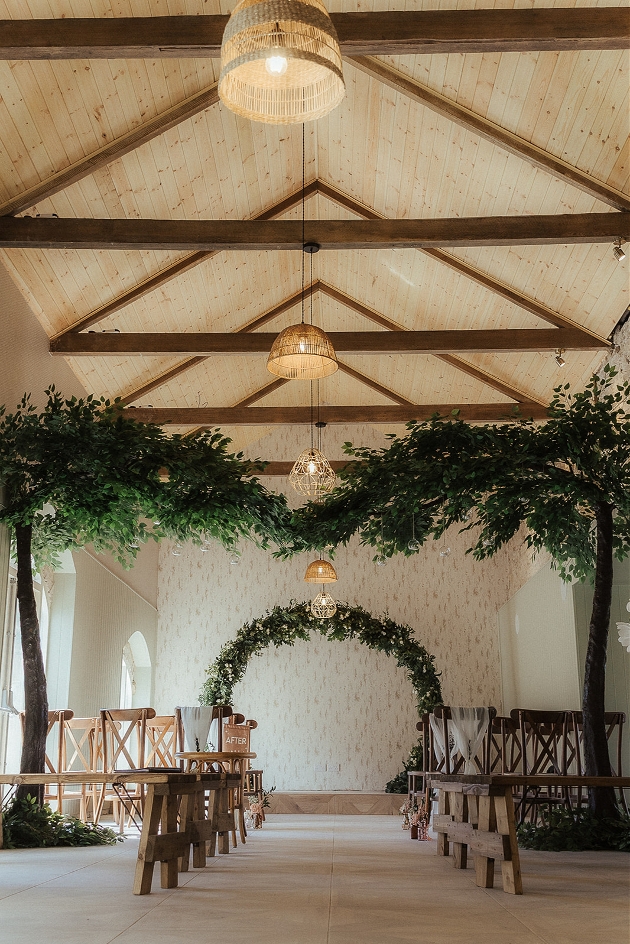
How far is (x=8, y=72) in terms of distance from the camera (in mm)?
6082

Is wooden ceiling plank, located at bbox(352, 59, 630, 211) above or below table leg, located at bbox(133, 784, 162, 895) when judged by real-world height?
above

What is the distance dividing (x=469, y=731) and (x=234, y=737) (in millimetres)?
2295

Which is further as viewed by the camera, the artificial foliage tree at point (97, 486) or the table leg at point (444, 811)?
the artificial foliage tree at point (97, 486)

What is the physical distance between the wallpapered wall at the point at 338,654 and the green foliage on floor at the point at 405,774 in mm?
685

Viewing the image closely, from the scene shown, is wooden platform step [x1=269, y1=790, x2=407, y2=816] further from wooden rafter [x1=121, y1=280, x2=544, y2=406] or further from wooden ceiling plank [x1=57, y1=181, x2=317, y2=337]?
wooden ceiling plank [x1=57, y1=181, x2=317, y2=337]

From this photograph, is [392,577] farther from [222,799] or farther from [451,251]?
[222,799]

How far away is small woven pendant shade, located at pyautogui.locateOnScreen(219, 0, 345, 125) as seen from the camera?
318 cm

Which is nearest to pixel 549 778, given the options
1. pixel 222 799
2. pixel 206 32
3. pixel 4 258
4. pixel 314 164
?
pixel 222 799

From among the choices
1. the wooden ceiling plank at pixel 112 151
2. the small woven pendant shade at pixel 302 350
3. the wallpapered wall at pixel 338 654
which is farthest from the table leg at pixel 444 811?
the wallpapered wall at pixel 338 654

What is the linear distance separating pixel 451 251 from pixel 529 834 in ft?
18.0

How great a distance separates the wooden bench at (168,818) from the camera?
3660mm

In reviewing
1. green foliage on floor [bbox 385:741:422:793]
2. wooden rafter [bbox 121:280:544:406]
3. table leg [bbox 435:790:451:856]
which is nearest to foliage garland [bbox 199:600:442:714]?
green foliage on floor [bbox 385:741:422:793]

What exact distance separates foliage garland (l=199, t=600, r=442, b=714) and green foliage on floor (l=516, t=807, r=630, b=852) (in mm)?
6191

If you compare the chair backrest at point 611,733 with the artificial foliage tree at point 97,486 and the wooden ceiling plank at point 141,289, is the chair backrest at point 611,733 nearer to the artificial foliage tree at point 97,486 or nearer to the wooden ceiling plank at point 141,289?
the artificial foliage tree at point 97,486
